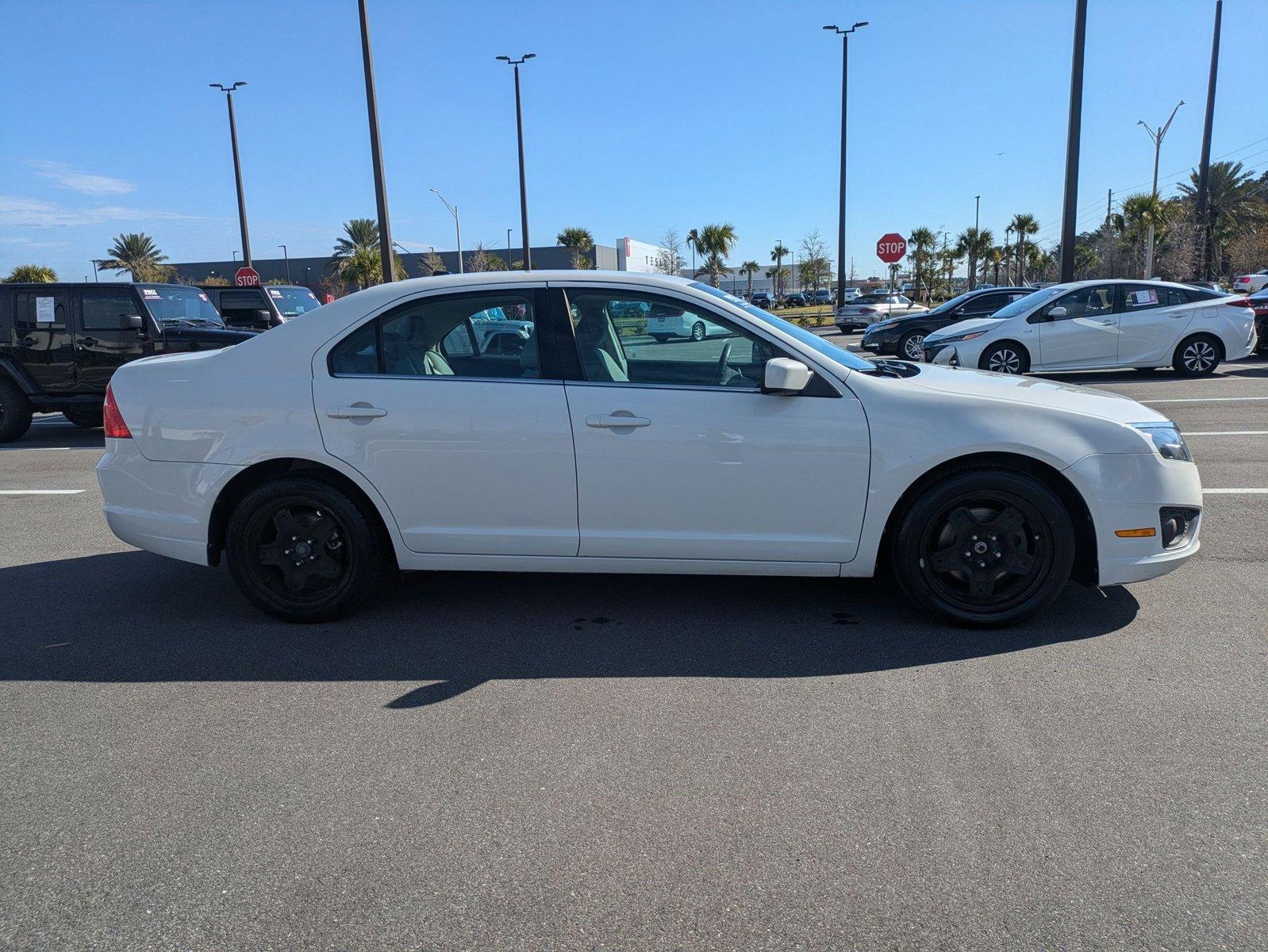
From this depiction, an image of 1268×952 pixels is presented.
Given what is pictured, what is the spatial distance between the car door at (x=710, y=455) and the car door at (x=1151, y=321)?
11.9 metres

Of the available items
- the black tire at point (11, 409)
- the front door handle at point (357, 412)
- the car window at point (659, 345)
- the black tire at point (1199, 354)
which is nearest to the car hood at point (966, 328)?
the black tire at point (1199, 354)

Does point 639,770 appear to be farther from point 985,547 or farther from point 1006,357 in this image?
point 1006,357

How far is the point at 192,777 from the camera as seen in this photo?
10.5 feet

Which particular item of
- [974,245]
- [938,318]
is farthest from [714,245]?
[938,318]

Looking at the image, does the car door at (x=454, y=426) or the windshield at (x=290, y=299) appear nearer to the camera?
the car door at (x=454, y=426)

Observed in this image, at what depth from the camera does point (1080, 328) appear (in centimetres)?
1409

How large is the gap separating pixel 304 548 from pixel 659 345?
1.98 metres

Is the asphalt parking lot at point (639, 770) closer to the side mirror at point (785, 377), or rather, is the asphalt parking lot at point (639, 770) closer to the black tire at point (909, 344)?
the side mirror at point (785, 377)

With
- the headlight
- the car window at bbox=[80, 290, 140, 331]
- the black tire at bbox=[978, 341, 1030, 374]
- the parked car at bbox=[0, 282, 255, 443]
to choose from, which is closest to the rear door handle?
the headlight

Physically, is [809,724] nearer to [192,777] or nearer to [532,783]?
[532,783]

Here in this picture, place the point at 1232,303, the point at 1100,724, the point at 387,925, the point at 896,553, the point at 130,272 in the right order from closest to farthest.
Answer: the point at 387,925 < the point at 1100,724 < the point at 896,553 < the point at 1232,303 < the point at 130,272

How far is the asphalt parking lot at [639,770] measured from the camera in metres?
2.47

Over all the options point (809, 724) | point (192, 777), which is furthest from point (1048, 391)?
point (192, 777)

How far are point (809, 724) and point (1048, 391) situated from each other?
220cm
